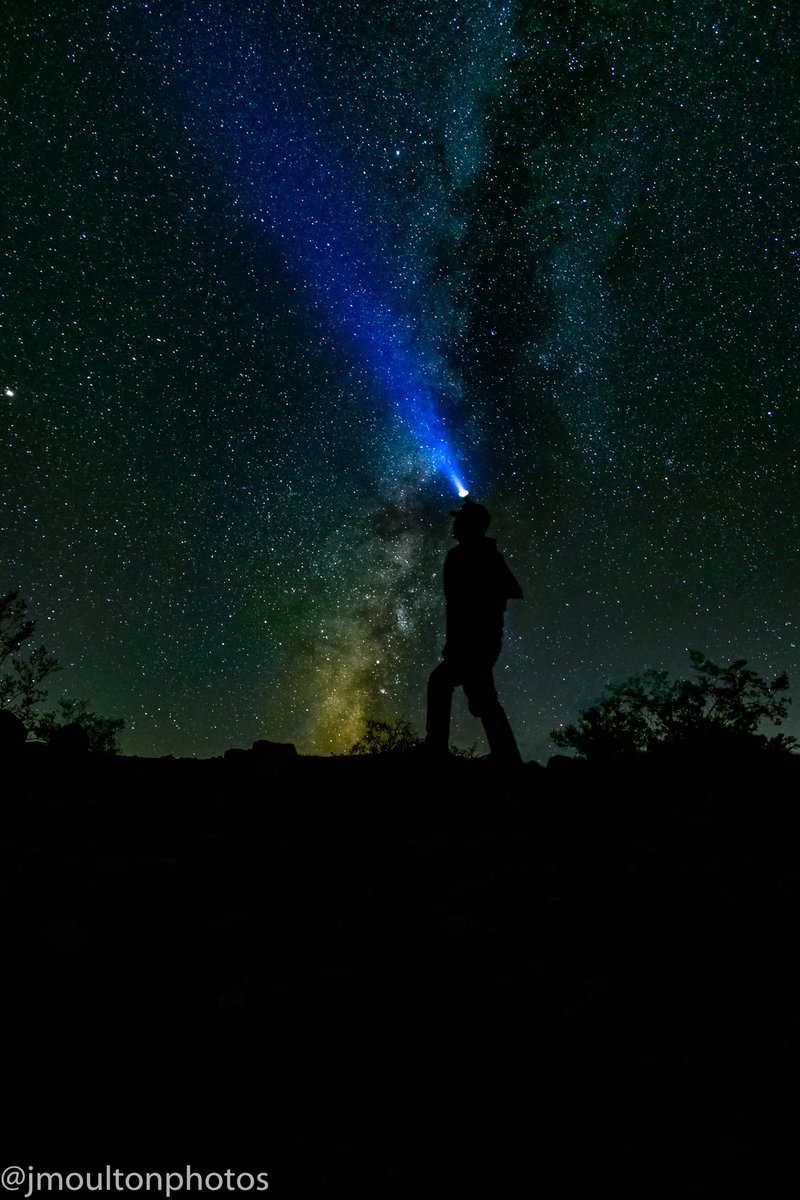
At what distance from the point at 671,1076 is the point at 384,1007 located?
2.52 feet

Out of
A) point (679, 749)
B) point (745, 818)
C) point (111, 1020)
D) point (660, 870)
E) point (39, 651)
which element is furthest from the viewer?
point (39, 651)

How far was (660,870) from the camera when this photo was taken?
2941 millimetres

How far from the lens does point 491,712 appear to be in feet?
17.5

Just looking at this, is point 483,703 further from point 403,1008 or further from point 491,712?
point 403,1008

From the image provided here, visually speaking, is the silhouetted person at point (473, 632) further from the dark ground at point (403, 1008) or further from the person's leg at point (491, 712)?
the dark ground at point (403, 1008)

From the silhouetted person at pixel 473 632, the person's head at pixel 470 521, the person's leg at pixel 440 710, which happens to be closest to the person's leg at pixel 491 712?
the silhouetted person at pixel 473 632

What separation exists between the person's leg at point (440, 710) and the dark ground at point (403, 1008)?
1.80 m

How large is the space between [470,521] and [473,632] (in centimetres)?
99

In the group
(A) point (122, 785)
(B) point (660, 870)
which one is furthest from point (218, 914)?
(A) point (122, 785)

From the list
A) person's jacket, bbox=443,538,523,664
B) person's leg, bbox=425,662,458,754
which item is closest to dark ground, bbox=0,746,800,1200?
person's leg, bbox=425,662,458,754

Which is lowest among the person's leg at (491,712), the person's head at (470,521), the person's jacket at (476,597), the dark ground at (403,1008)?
the dark ground at (403,1008)

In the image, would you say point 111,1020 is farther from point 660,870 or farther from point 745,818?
point 745,818

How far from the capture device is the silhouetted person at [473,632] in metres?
5.34

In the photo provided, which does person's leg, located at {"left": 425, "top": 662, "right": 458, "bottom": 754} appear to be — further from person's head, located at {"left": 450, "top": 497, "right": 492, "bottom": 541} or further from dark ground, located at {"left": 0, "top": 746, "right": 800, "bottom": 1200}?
dark ground, located at {"left": 0, "top": 746, "right": 800, "bottom": 1200}
